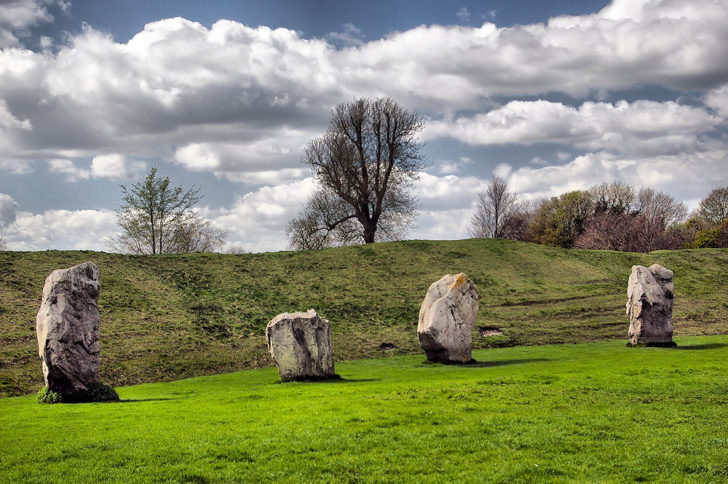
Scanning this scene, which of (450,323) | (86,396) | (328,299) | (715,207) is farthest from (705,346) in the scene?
(715,207)

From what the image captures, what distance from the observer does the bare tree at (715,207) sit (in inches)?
3346

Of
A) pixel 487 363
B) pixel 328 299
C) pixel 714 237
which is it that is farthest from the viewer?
pixel 714 237

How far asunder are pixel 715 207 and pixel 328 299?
70023 millimetres

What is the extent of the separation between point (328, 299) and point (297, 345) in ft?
61.8

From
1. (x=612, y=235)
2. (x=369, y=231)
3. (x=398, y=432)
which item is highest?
(x=369, y=231)

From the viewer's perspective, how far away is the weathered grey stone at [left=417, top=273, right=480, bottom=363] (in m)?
23.2

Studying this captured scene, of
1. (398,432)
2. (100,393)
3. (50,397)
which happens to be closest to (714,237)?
(398,432)

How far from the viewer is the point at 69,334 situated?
1566cm

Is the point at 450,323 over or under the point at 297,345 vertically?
over

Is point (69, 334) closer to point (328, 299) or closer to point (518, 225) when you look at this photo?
point (328, 299)

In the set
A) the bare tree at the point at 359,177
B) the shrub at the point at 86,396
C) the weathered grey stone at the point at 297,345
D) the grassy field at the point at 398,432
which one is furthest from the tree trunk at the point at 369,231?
the shrub at the point at 86,396

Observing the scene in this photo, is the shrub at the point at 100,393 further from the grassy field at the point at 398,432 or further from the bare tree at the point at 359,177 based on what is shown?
the bare tree at the point at 359,177

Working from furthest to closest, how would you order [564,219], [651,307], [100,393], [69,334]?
[564,219] < [651,307] < [100,393] < [69,334]

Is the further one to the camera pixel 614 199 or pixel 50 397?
pixel 614 199
